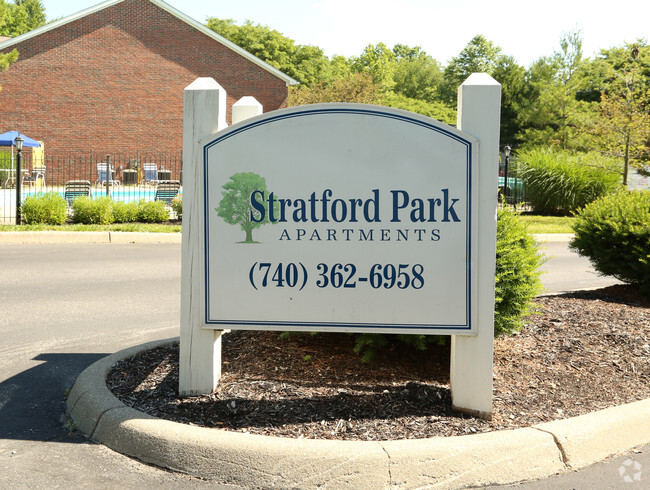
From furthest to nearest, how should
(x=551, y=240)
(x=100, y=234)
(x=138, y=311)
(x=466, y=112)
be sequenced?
(x=551, y=240)
(x=100, y=234)
(x=138, y=311)
(x=466, y=112)

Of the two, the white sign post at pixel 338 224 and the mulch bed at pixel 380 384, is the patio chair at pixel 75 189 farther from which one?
the white sign post at pixel 338 224

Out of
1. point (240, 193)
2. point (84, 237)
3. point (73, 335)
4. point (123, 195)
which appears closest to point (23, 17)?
point (123, 195)

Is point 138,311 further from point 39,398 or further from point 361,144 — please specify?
point 361,144

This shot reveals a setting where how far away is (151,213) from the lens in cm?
1664

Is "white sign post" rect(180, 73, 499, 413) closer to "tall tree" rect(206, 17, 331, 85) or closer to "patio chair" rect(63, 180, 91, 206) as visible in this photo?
"patio chair" rect(63, 180, 91, 206)

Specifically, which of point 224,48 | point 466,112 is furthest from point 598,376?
point 224,48

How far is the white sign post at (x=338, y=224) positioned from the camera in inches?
155

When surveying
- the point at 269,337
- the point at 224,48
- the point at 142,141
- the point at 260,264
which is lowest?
the point at 269,337

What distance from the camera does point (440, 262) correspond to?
3.96 meters

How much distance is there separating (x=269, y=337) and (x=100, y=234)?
9.65 m

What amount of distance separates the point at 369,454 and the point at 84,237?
11.7 meters

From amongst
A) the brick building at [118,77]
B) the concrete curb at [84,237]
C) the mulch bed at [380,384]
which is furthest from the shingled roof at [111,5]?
the mulch bed at [380,384]

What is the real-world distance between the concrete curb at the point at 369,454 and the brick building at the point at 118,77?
30.6m

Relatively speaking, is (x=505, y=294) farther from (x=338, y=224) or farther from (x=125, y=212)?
(x=125, y=212)
